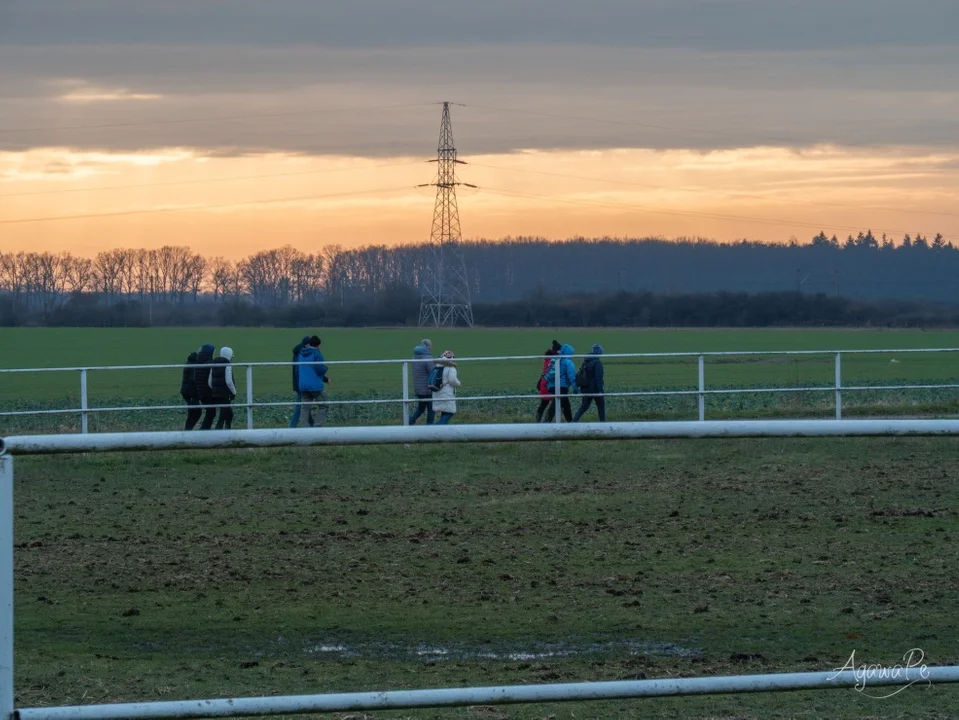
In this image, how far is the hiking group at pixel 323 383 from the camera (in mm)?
17016

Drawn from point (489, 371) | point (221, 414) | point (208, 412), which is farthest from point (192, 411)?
point (489, 371)

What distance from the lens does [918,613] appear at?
241 inches

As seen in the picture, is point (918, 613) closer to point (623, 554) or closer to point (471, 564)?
point (623, 554)

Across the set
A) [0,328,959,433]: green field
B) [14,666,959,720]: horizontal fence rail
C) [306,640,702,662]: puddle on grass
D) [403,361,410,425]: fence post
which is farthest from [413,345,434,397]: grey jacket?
[14,666,959,720]: horizontal fence rail

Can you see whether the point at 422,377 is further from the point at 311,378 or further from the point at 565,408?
the point at 565,408

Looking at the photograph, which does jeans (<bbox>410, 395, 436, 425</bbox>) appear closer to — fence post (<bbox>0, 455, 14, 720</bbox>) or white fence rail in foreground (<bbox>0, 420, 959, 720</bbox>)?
white fence rail in foreground (<bbox>0, 420, 959, 720</bbox>)

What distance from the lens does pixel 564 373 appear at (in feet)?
60.2

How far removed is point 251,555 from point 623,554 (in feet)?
8.20

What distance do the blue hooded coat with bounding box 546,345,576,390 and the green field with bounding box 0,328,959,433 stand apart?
1475 mm

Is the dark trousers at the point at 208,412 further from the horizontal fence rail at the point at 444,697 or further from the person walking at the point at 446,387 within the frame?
the horizontal fence rail at the point at 444,697

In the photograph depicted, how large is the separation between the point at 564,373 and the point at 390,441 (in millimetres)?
15859

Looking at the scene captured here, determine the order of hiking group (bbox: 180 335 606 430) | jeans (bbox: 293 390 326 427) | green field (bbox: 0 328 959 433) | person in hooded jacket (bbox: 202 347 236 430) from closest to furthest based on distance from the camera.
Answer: person in hooded jacket (bbox: 202 347 236 430)
hiking group (bbox: 180 335 606 430)
jeans (bbox: 293 390 326 427)
green field (bbox: 0 328 959 433)

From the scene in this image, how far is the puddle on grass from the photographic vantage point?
5.44 metres

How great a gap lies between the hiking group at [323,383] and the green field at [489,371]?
2.63 ft
